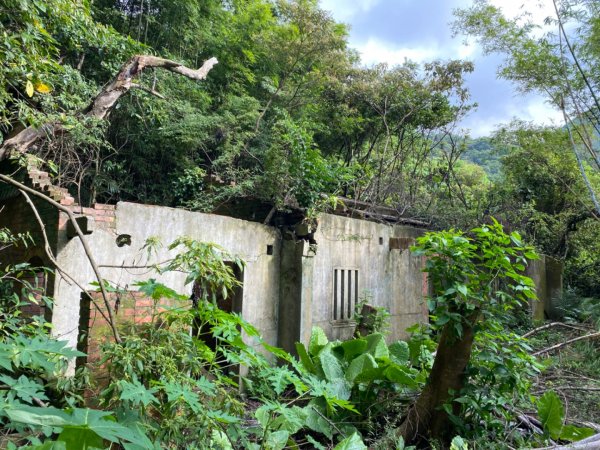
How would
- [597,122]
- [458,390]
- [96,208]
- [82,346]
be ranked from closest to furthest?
[82,346] < [458,390] < [96,208] < [597,122]

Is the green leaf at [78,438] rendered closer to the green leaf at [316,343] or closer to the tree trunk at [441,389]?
the tree trunk at [441,389]

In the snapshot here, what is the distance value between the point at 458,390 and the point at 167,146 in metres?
7.20

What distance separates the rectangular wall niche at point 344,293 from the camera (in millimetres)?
6930

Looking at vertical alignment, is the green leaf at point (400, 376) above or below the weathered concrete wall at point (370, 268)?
below

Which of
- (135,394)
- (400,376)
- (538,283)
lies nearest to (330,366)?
(400,376)

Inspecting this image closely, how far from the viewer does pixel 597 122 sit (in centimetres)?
803

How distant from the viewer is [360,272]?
737cm

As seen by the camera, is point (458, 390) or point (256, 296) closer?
point (458, 390)

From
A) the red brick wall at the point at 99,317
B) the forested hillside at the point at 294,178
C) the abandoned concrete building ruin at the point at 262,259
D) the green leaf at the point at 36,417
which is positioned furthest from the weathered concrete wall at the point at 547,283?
the green leaf at the point at 36,417

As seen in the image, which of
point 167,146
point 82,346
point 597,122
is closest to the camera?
point 82,346

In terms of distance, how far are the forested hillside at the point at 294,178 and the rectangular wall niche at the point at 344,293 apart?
1.28 meters

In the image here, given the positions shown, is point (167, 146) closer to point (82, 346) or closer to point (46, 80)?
point (46, 80)

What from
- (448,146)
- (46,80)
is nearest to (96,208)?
(46,80)

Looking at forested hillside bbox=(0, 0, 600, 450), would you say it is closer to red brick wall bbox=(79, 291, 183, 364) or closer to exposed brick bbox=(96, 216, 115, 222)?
red brick wall bbox=(79, 291, 183, 364)
